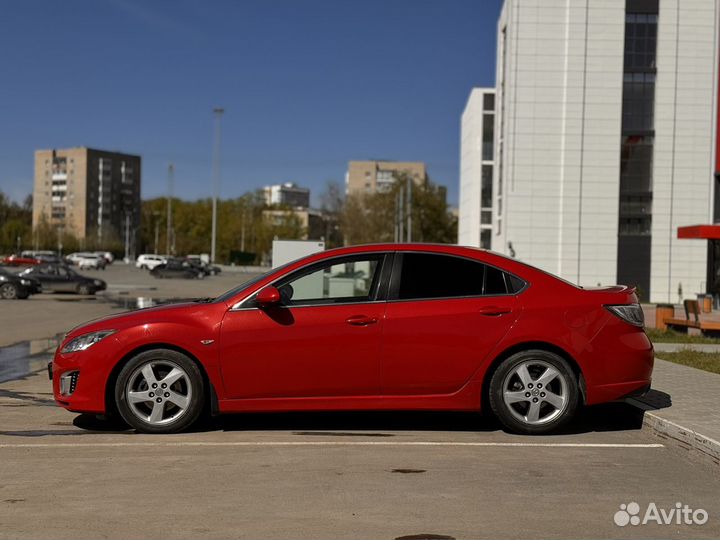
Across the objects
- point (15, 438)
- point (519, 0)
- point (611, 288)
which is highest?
point (519, 0)

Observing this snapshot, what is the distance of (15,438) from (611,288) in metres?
5.35

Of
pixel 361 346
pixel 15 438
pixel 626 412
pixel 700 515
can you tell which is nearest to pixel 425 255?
pixel 361 346

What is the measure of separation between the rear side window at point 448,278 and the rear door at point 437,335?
0.7 inches

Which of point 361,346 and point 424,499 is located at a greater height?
point 361,346

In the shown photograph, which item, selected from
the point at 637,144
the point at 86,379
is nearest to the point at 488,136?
the point at 637,144

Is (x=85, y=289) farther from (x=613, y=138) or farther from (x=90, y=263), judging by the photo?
(x=90, y=263)

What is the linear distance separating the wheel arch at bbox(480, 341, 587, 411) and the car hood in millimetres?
2304

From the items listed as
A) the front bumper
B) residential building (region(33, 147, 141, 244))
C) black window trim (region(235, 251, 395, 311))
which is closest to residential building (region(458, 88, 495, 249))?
black window trim (region(235, 251, 395, 311))

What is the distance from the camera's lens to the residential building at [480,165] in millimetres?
65438

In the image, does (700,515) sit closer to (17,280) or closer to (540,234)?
(17,280)

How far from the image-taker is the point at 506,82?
1908 inches

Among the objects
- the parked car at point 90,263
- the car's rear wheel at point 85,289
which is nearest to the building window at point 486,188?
the car's rear wheel at point 85,289

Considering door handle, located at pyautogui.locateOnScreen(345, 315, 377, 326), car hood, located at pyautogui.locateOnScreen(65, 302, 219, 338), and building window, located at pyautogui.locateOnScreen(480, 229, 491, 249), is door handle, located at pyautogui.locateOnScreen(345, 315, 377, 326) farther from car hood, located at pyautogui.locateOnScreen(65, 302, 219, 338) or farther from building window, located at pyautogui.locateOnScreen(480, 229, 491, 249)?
building window, located at pyautogui.locateOnScreen(480, 229, 491, 249)

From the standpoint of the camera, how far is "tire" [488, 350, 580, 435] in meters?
→ 7.43
